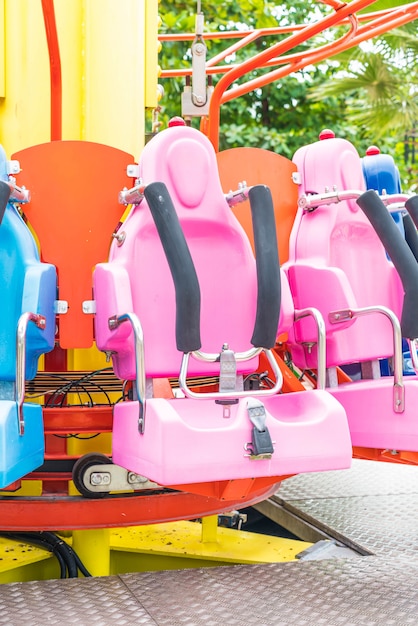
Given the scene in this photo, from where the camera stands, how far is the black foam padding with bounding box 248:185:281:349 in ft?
5.16

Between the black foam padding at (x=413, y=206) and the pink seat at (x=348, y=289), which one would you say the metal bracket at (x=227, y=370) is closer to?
the pink seat at (x=348, y=289)

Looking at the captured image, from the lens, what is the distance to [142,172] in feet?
6.05

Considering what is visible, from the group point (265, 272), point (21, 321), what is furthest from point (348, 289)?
point (21, 321)

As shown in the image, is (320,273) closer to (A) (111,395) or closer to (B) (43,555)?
(A) (111,395)

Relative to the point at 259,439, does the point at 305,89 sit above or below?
above

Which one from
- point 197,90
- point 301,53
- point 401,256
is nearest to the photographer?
point 401,256

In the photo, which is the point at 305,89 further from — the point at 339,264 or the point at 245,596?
the point at 245,596

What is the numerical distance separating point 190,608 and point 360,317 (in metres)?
0.78

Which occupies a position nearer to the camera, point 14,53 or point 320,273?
point 320,273

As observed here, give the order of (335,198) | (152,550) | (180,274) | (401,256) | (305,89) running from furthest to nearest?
1. (305,89)
2. (152,550)
3. (335,198)
4. (401,256)
5. (180,274)

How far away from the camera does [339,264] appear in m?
2.04

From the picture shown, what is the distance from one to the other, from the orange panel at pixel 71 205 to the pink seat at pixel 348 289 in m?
0.49

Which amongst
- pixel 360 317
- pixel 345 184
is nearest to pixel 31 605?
pixel 360 317

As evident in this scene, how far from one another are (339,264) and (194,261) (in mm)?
417
